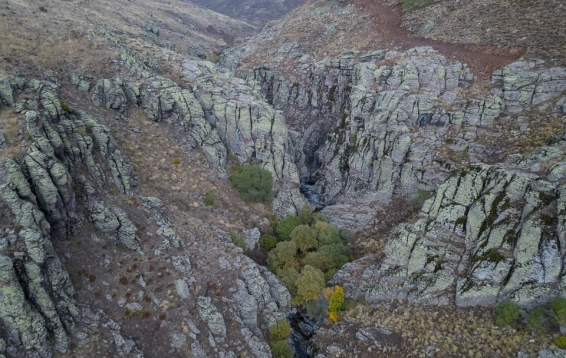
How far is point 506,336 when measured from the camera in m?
31.4

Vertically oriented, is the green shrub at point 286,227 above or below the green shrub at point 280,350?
above

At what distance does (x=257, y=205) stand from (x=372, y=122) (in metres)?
22.6

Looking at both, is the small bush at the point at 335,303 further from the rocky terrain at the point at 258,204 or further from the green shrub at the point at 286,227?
the green shrub at the point at 286,227

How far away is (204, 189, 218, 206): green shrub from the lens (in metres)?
47.1

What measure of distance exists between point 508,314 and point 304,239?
23025 mm

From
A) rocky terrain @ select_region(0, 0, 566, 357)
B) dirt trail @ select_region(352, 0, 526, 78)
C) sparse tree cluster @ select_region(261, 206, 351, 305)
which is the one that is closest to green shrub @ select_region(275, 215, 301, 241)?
sparse tree cluster @ select_region(261, 206, 351, 305)

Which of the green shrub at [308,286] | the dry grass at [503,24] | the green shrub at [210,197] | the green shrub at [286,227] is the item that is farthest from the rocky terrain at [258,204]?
the green shrub at [286,227]

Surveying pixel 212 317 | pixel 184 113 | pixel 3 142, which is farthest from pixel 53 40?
pixel 212 317

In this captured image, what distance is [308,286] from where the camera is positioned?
40.7 metres

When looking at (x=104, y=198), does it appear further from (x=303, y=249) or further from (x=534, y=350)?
(x=534, y=350)

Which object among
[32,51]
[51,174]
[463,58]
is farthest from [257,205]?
[463,58]

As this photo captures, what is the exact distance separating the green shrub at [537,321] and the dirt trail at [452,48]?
35299 millimetres

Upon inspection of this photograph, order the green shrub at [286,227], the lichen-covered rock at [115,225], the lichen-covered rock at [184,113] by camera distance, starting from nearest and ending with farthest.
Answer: the lichen-covered rock at [115,225] → the green shrub at [286,227] → the lichen-covered rock at [184,113]

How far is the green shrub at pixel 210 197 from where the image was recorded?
4706 centimetres
